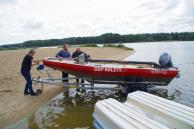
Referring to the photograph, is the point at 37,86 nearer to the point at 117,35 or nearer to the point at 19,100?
the point at 19,100

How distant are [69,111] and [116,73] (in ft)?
8.08

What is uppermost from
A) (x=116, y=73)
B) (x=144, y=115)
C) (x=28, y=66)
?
(x=28, y=66)

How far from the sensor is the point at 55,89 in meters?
14.3

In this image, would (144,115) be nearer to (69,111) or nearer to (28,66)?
(69,111)

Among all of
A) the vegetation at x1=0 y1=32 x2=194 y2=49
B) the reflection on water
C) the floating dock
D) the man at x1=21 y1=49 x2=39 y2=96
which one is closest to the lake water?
the reflection on water

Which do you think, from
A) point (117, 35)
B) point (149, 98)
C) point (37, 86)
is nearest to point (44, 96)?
point (37, 86)

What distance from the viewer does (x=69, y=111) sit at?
409 inches

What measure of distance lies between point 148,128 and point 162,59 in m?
7.96

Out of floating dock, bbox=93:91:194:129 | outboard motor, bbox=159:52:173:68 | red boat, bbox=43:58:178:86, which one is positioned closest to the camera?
floating dock, bbox=93:91:194:129

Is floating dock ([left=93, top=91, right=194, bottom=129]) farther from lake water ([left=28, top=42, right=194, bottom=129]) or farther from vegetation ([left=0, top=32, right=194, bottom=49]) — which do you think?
vegetation ([left=0, top=32, right=194, bottom=49])

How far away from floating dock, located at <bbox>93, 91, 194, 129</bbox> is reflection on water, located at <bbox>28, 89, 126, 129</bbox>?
2.17 metres

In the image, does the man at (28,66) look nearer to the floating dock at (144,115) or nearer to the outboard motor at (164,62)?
the outboard motor at (164,62)

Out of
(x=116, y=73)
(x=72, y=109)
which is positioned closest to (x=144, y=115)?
(x=72, y=109)

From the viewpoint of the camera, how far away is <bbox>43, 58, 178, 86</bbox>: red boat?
1160cm
